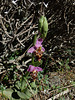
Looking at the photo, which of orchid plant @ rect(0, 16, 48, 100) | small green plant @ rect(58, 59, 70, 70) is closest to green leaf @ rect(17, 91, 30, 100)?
orchid plant @ rect(0, 16, 48, 100)

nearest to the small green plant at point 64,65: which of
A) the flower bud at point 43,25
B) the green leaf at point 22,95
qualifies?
the green leaf at point 22,95

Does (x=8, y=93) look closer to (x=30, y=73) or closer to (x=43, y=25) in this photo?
(x=30, y=73)

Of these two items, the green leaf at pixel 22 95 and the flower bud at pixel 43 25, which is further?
the green leaf at pixel 22 95

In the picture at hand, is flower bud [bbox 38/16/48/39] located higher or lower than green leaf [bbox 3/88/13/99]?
higher

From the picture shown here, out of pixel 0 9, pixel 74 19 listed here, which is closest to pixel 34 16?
pixel 0 9

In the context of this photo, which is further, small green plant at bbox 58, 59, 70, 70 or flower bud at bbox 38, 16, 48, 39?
small green plant at bbox 58, 59, 70, 70

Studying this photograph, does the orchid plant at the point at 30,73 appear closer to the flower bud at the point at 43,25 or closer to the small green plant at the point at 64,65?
the flower bud at the point at 43,25

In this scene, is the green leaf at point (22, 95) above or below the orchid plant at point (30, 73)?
below

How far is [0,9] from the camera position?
1778mm

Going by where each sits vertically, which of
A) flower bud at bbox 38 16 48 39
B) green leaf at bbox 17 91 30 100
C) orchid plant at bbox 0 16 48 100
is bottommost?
green leaf at bbox 17 91 30 100

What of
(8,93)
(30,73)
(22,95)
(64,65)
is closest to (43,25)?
(30,73)

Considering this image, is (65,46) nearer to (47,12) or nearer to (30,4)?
(47,12)

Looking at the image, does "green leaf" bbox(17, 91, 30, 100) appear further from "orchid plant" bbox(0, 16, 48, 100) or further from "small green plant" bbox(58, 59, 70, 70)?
"small green plant" bbox(58, 59, 70, 70)

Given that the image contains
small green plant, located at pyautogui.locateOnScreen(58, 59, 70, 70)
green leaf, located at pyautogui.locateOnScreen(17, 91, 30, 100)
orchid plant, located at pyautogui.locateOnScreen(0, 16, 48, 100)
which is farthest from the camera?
small green plant, located at pyautogui.locateOnScreen(58, 59, 70, 70)
